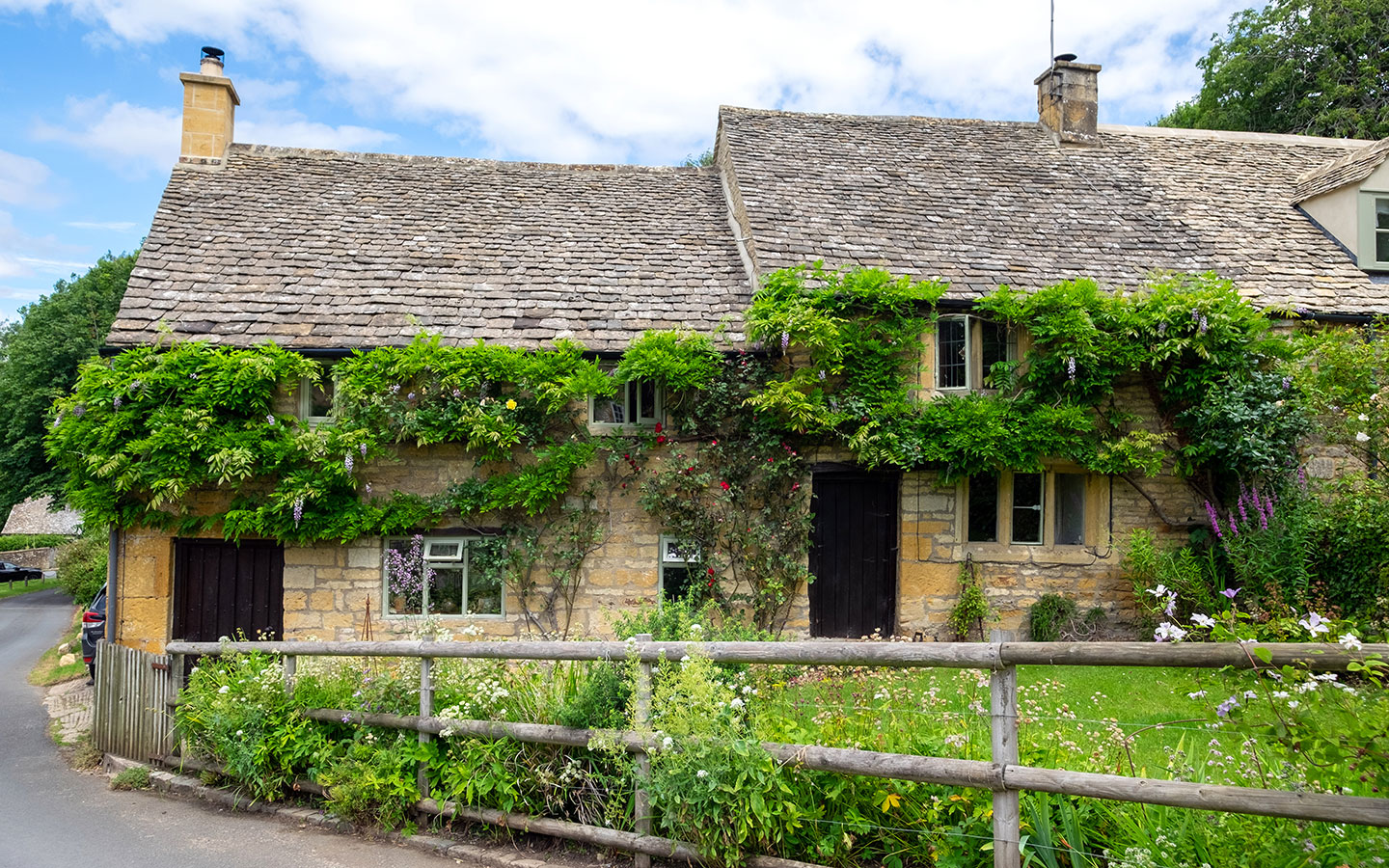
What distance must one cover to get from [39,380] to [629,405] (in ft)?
67.4

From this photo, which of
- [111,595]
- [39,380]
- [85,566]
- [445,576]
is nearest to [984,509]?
[445,576]

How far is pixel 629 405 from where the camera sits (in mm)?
10758

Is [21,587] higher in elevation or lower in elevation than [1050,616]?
lower

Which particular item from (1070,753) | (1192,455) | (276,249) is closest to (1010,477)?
(1192,455)

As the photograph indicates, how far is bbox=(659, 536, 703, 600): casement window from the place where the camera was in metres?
10.3

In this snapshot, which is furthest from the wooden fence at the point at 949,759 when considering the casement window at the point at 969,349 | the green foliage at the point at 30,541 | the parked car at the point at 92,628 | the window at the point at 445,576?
the green foliage at the point at 30,541

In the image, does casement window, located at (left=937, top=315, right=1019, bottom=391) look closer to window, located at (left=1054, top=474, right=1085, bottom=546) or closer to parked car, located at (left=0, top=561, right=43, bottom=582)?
window, located at (left=1054, top=474, right=1085, bottom=546)

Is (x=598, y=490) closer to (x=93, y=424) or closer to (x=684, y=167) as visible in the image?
(x=93, y=424)

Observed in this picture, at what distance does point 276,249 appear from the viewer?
1205cm

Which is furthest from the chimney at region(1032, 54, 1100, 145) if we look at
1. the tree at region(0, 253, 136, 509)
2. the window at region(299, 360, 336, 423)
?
the tree at region(0, 253, 136, 509)

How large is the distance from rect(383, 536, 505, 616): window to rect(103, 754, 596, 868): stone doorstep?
3471 millimetres

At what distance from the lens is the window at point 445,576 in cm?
1029

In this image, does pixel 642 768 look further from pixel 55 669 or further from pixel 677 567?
pixel 55 669

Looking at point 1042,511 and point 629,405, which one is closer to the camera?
point 629,405
